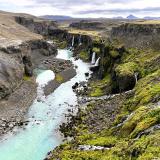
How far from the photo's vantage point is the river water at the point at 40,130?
53097 mm

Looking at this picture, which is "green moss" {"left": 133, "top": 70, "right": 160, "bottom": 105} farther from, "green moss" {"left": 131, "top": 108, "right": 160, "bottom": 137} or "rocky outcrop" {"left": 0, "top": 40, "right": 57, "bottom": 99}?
"rocky outcrop" {"left": 0, "top": 40, "right": 57, "bottom": 99}

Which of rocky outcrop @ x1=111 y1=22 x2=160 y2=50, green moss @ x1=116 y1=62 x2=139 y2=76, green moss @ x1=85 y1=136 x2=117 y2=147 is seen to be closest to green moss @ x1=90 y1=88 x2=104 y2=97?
green moss @ x1=116 y1=62 x2=139 y2=76

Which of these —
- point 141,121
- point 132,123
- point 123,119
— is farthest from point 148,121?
point 123,119

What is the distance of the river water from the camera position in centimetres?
5310

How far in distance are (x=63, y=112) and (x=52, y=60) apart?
232 ft

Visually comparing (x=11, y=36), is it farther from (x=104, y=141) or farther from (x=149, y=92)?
(x=104, y=141)

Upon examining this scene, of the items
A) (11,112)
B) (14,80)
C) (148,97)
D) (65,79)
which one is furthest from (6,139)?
(65,79)

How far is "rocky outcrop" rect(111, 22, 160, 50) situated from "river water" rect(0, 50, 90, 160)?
25705 mm

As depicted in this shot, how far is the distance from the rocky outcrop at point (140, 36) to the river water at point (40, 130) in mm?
25705

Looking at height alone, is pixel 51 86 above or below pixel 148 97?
below

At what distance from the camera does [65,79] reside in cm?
10675

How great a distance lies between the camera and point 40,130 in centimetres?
6256

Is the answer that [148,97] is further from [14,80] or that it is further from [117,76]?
[14,80]

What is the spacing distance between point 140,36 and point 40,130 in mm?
59867
